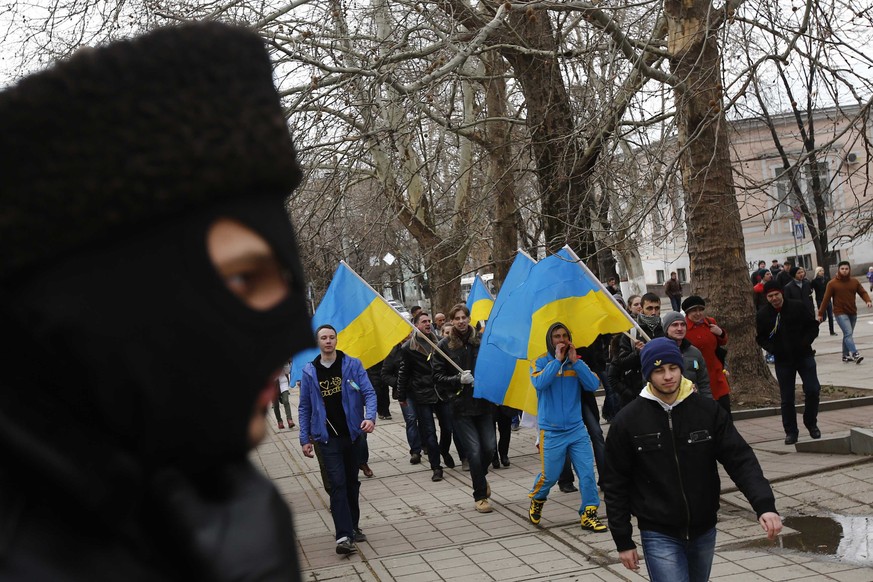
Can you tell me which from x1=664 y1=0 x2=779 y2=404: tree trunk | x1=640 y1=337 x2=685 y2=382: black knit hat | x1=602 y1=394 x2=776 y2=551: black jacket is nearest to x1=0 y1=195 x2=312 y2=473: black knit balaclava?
x1=602 y1=394 x2=776 y2=551: black jacket

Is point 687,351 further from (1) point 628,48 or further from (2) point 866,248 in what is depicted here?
(2) point 866,248

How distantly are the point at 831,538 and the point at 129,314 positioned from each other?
7.84m

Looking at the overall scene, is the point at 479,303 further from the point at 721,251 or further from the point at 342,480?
the point at 342,480

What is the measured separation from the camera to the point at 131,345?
3.57 ft

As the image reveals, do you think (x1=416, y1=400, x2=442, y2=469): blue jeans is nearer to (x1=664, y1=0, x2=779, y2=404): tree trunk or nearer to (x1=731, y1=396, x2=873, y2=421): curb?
(x1=731, y1=396, x2=873, y2=421): curb

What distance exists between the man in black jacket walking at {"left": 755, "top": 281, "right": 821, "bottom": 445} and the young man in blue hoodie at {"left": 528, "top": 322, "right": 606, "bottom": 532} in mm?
3298

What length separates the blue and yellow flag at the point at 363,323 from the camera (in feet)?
38.4

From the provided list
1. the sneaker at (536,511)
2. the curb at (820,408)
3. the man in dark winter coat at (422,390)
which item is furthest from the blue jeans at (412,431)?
the sneaker at (536,511)

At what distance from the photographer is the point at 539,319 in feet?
33.0

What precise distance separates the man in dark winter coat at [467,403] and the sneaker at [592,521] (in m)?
1.50

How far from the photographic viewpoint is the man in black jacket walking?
11.5 metres

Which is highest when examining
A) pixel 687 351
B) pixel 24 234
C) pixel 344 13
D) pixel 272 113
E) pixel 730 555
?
pixel 344 13

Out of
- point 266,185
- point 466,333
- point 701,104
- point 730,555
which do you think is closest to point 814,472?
point 730,555

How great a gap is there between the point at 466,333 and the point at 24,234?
36.6 feet
